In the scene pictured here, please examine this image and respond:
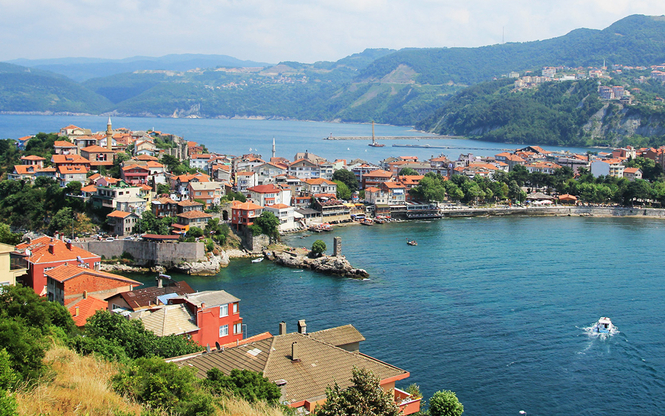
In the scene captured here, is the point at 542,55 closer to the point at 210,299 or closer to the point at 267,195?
the point at 267,195

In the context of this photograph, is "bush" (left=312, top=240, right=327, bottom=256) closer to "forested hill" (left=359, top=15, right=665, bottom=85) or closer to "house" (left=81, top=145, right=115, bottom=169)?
"house" (left=81, top=145, right=115, bottom=169)

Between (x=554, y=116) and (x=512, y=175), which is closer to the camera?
(x=512, y=175)

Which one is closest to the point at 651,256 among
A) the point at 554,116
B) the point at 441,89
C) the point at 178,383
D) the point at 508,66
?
the point at 178,383

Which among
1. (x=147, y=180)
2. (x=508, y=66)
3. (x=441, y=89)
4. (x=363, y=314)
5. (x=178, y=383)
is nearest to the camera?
(x=178, y=383)

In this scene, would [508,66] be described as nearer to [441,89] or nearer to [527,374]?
[441,89]

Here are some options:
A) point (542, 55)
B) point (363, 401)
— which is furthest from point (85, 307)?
point (542, 55)

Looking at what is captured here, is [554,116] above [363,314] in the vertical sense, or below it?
above

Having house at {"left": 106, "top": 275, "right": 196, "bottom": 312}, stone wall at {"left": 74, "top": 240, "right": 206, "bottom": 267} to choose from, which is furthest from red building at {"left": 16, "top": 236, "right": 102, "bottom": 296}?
stone wall at {"left": 74, "top": 240, "right": 206, "bottom": 267}
